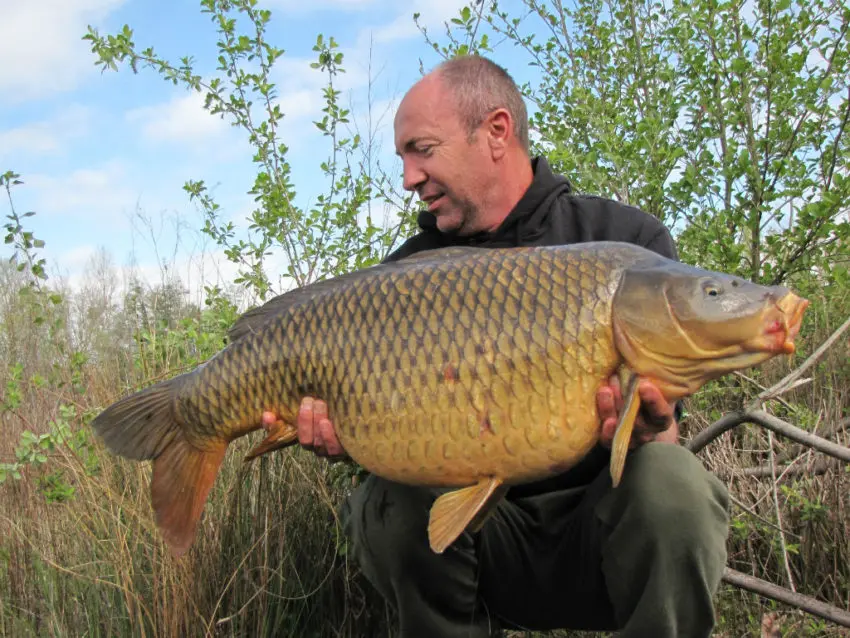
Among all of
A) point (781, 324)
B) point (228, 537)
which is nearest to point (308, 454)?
point (228, 537)

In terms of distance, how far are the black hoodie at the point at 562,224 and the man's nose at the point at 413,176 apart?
0.21 meters

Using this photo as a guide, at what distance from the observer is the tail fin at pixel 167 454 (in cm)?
179

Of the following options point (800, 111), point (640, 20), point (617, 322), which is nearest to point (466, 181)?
point (617, 322)

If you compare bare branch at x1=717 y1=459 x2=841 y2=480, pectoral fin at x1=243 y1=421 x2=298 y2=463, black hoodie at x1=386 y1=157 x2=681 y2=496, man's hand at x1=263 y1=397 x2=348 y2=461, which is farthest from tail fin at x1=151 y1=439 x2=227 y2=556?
bare branch at x1=717 y1=459 x2=841 y2=480

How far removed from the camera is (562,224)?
2.11 m

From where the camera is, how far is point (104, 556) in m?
2.21

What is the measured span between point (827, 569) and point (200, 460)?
6.25 feet

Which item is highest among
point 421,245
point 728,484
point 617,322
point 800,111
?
point 800,111

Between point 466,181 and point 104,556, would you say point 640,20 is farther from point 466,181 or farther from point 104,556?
point 104,556

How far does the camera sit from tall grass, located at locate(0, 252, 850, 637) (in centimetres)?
212

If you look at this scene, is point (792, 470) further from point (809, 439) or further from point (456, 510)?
point (456, 510)

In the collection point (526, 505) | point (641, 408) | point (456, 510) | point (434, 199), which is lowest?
point (526, 505)

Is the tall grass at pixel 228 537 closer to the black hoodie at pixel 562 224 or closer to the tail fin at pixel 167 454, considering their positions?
the tail fin at pixel 167 454

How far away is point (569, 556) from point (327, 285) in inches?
32.1
